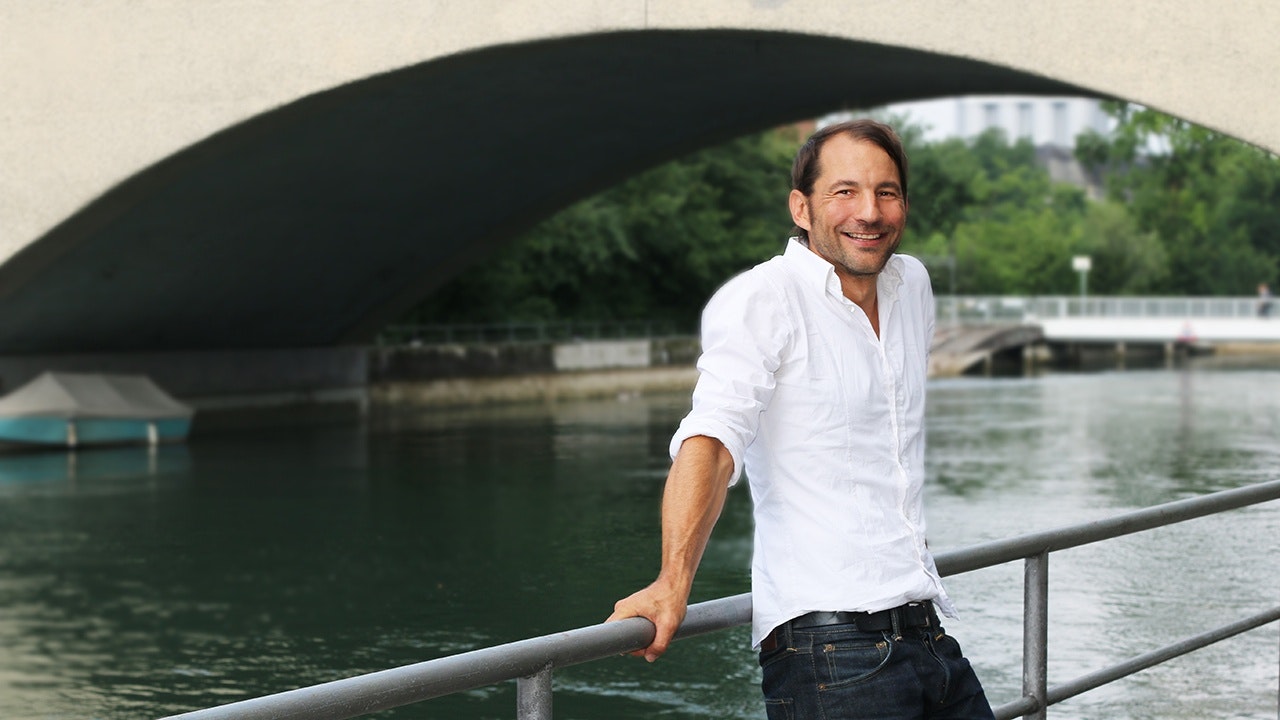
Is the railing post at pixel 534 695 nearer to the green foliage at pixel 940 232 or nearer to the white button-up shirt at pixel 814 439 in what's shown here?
the white button-up shirt at pixel 814 439

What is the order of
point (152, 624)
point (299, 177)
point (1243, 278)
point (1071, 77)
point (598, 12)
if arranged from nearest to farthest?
point (1071, 77), point (152, 624), point (598, 12), point (299, 177), point (1243, 278)

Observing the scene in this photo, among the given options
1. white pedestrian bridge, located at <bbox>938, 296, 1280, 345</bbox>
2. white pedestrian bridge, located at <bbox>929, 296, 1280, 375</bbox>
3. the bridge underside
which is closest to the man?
the bridge underside

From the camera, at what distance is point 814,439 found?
2.87 metres

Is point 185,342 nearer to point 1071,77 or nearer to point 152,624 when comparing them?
point 152,624

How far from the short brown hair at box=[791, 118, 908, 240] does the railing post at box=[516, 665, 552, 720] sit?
100 cm

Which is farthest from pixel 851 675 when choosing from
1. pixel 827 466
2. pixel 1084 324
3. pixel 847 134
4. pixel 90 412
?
pixel 1084 324

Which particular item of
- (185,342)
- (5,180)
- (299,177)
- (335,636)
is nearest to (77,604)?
(335,636)

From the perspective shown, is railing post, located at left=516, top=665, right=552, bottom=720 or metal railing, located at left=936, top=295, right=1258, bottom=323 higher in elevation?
metal railing, located at left=936, top=295, right=1258, bottom=323

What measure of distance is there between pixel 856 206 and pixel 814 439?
420 millimetres

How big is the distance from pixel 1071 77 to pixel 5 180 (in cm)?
860

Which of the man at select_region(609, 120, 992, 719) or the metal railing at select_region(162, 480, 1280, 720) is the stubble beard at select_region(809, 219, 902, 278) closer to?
the man at select_region(609, 120, 992, 719)

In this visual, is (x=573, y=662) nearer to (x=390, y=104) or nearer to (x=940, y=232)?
(x=390, y=104)

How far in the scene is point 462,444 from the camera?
23.3 metres

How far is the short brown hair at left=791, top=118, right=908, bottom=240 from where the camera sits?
296 centimetres
